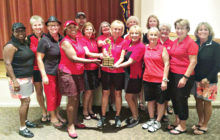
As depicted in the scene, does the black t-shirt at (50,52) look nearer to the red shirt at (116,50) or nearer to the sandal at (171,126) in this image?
the red shirt at (116,50)

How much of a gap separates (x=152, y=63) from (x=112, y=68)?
0.54 m

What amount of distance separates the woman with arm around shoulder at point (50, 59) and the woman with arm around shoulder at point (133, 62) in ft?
2.78

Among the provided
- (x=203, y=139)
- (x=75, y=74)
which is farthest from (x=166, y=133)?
(x=75, y=74)

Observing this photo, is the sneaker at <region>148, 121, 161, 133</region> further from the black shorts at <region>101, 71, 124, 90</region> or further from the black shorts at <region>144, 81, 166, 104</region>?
the black shorts at <region>101, 71, 124, 90</region>

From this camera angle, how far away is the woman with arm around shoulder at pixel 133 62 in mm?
2539

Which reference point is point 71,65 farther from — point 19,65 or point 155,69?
point 155,69

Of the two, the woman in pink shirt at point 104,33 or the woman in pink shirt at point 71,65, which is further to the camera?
the woman in pink shirt at point 104,33

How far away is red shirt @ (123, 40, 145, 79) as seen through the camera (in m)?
2.54

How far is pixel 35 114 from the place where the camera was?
3.26m

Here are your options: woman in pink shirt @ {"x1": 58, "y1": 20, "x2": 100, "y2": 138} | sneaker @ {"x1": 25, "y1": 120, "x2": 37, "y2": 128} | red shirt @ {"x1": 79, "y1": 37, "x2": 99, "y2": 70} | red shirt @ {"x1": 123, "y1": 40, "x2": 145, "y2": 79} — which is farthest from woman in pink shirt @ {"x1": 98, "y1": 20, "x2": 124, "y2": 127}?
sneaker @ {"x1": 25, "y1": 120, "x2": 37, "y2": 128}

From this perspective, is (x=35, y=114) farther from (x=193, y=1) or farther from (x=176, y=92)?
(x=193, y=1)

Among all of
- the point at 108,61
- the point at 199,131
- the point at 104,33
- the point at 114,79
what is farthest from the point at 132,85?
the point at 199,131

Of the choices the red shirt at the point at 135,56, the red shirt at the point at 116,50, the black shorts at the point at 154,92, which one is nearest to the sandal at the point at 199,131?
the black shorts at the point at 154,92

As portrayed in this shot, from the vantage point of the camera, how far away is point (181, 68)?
7.97 ft
